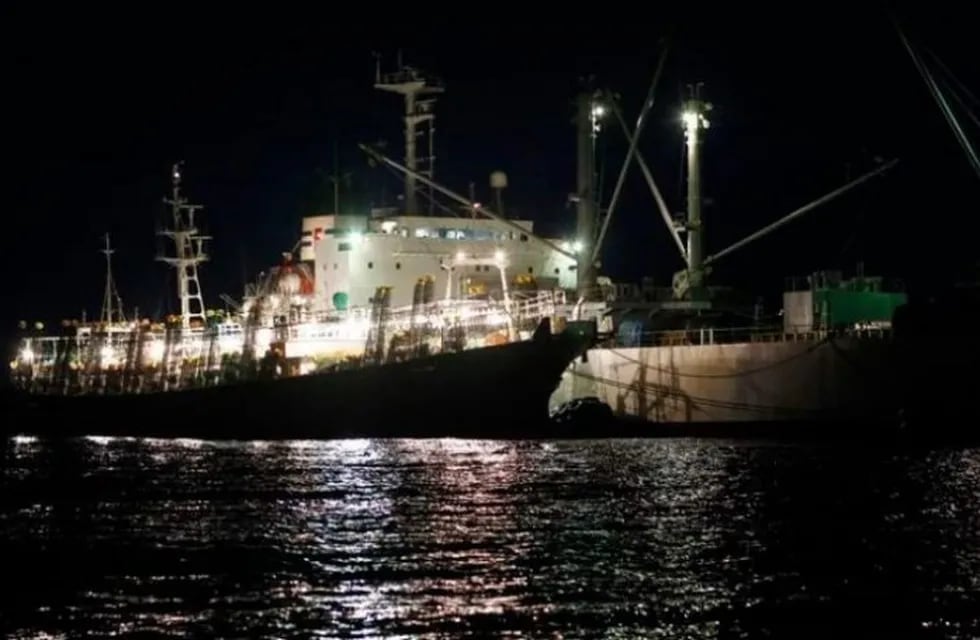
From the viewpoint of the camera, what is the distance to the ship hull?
164 ft

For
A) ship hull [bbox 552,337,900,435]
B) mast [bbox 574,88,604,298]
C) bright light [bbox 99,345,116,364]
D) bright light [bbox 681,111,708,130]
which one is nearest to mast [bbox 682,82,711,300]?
bright light [bbox 681,111,708,130]

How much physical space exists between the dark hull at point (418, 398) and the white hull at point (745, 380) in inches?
184

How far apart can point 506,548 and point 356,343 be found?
117 ft

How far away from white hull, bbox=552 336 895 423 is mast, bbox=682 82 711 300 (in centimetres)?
862

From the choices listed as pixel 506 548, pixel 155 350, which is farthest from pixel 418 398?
pixel 506 548

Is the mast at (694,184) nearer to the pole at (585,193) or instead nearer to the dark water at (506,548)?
the pole at (585,193)

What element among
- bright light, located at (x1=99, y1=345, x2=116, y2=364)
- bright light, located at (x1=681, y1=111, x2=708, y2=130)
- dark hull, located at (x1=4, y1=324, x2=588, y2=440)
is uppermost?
bright light, located at (x1=681, y1=111, x2=708, y2=130)

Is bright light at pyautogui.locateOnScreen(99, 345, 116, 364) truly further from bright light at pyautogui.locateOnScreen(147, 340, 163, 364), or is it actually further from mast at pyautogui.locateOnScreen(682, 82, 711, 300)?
mast at pyautogui.locateOnScreen(682, 82, 711, 300)

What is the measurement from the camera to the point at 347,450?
49.1 meters

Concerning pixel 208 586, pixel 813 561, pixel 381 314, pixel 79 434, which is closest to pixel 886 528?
pixel 813 561

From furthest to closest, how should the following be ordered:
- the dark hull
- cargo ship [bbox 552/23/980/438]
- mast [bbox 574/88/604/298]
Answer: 1. mast [bbox 574/88/604/298]
2. the dark hull
3. cargo ship [bbox 552/23/980/438]

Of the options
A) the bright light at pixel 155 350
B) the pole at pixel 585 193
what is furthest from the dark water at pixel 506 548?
the bright light at pixel 155 350

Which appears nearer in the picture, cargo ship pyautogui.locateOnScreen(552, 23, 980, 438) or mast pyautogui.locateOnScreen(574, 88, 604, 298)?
cargo ship pyautogui.locateOnScreen(552, 23, 980, 438)

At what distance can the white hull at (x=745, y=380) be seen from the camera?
49906 millimetres
